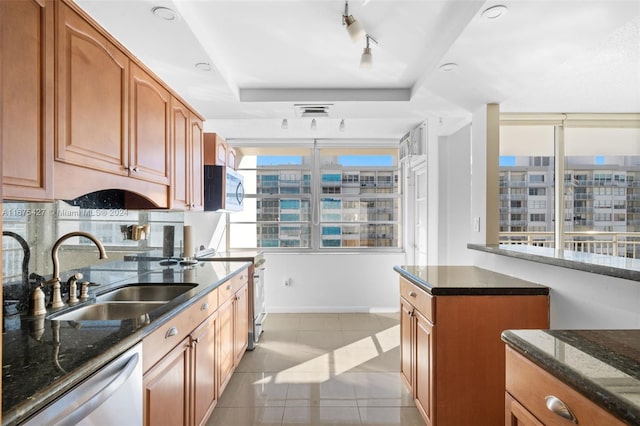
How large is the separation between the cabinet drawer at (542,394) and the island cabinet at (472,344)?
789mm

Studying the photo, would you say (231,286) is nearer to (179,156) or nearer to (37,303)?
(179,156)

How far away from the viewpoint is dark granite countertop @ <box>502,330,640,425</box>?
33.5 inches

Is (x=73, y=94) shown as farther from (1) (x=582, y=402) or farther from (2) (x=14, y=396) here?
(1) (x=582, y=402)

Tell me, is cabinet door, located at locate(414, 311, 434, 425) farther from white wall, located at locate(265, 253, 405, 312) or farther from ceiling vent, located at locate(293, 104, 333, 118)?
white wall, located at locate(265, 253, 405, 312)

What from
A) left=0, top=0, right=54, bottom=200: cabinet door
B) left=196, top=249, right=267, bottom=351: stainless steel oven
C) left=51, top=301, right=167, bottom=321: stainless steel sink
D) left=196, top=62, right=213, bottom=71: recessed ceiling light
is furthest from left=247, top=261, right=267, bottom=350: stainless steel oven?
left=0, top=0, right=54, bottom=200: cabinet door

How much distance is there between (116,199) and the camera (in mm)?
2359

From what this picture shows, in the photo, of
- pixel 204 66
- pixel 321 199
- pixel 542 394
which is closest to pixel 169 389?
pixel 542 394

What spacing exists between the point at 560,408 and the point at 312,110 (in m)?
3.04

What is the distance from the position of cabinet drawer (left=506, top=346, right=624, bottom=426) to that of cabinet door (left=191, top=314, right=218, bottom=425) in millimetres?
1492

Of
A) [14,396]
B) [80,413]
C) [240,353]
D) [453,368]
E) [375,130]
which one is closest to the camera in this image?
[14,396]

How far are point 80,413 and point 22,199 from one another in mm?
679

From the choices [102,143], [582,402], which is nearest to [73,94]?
[102,143]

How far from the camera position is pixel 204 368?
2.12m

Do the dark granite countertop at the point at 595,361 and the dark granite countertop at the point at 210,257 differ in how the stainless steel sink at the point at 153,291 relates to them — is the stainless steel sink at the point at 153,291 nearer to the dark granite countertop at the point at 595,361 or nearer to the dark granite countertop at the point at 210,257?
the dark granite countertop at the point at 210,257
